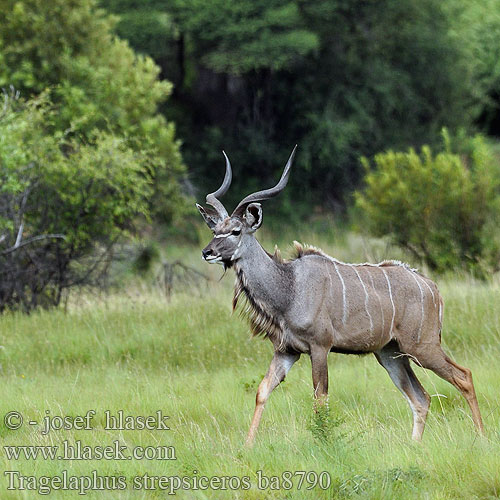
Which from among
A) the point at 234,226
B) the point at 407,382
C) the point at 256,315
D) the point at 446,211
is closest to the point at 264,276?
the point at 256,315

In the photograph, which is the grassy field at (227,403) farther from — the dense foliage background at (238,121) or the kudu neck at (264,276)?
the dense foliage background at (238,121)

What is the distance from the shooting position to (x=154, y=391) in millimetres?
7633

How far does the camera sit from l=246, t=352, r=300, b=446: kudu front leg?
21.0ft

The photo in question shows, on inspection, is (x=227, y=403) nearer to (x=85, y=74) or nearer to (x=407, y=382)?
(x=407, y=382)

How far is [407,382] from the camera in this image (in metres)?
6.97

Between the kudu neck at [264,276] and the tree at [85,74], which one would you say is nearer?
the kudu neck at [264,276]

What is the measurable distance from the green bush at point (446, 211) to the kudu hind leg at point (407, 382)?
7381mm

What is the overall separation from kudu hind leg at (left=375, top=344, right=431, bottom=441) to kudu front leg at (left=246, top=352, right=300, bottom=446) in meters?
0.78

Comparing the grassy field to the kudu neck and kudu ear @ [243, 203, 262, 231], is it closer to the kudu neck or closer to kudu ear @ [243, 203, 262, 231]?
the kudu neck

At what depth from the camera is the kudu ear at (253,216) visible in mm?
6844

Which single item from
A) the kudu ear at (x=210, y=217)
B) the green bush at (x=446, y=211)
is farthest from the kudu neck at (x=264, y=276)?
the green bush at (x=446, y=211)

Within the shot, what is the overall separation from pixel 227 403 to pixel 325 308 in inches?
47.3

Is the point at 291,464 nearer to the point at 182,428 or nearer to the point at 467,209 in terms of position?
the point at 182,428

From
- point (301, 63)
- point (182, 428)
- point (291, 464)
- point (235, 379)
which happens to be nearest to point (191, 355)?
point (235, 379)
